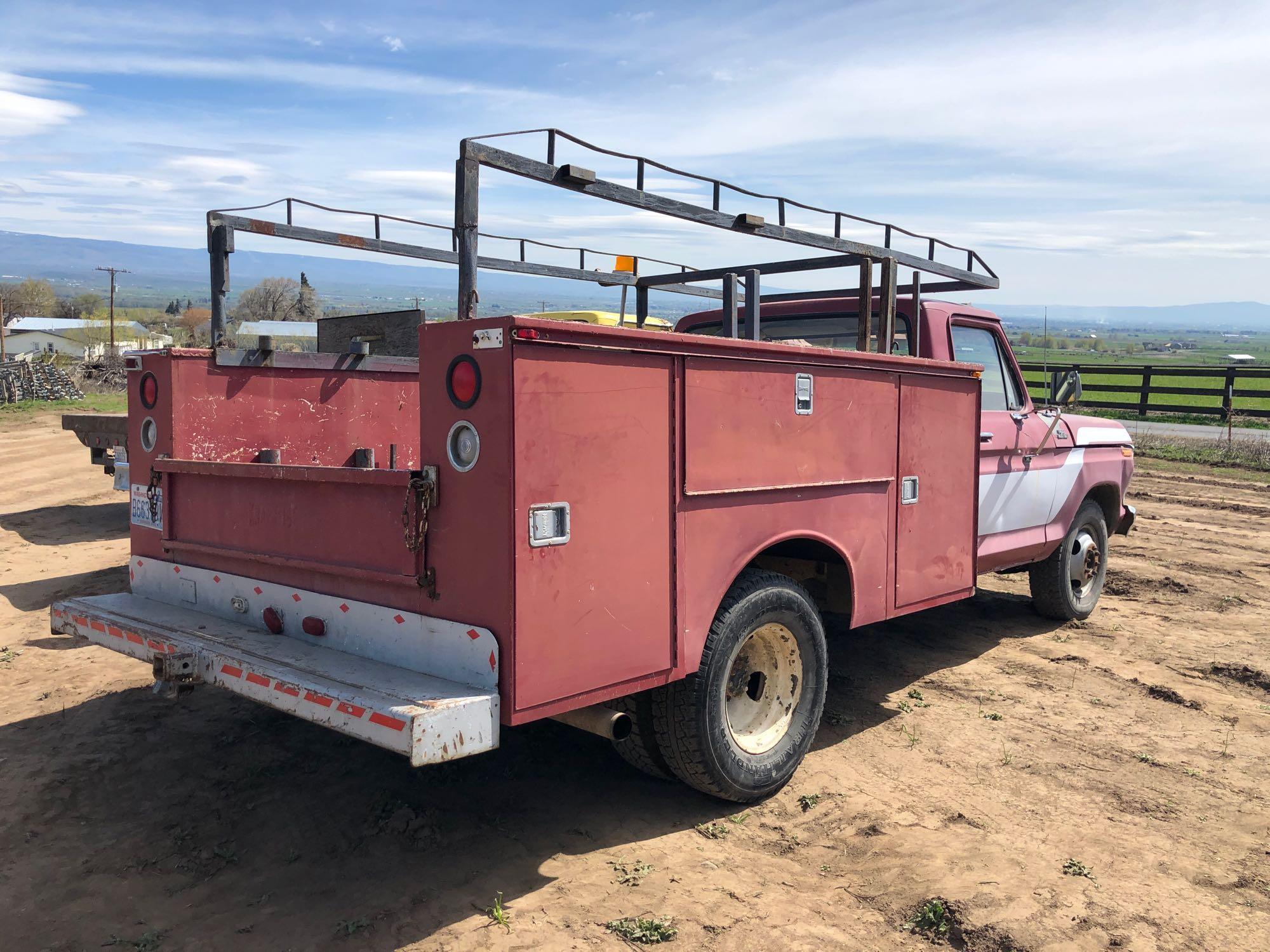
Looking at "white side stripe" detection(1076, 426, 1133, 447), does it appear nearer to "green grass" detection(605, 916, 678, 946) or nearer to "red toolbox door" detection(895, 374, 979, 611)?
"red toolbox door" detection(895, 374, 979, 611)

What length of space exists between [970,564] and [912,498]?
0.77 meters

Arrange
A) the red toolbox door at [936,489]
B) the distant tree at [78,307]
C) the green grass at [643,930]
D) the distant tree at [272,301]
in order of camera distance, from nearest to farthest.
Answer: the green grass at [643,930] < the red toolbox door at [936,489] < the distant tree at [272,301] < the distant tree at [78,307]

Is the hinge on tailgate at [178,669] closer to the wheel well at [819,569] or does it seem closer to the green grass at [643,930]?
the green grass at [643,930]

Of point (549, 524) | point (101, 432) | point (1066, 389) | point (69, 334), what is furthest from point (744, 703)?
point (69, 334)

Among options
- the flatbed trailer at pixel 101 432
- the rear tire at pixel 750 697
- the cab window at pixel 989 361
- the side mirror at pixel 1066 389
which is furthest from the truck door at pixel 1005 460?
the flatbed trailer at pixel 101 432

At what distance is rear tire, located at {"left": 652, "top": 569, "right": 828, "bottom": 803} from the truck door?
73.6 inches

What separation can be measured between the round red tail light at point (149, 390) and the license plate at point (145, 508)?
37 cm

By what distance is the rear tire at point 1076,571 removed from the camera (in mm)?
6652

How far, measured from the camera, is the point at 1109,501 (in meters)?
7.13

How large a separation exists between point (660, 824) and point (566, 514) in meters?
1.52

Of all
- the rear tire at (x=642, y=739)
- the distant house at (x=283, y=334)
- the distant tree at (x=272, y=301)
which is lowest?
the rear tire at (x=642, y=739)

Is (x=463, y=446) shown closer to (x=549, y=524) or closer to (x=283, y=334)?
(x=549, y=524)

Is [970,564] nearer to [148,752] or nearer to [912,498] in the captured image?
[912,498]

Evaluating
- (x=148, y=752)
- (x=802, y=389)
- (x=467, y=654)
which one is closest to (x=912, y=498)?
(x=802, y=389)
